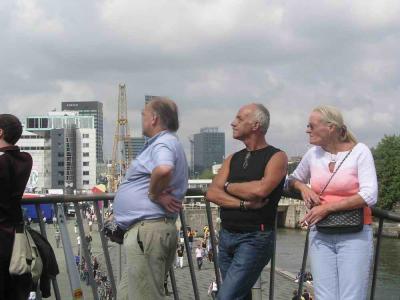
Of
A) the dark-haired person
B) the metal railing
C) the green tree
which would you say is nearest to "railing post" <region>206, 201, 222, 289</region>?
the metal railing

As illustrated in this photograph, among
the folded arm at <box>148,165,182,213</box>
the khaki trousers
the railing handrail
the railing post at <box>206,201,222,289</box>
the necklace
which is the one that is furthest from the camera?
the railing post at <box>206,201,222,289</box>

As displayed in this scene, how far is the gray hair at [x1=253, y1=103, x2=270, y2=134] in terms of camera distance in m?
4.72

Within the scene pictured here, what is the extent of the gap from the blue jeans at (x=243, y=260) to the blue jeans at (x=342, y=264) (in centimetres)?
38

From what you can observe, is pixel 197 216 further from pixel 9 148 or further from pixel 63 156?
pixel 63 156

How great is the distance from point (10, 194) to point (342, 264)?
2368 mm

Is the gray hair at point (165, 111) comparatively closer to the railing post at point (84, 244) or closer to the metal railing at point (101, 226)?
the metal railing at point (101, 226)

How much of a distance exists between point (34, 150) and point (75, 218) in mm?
165842

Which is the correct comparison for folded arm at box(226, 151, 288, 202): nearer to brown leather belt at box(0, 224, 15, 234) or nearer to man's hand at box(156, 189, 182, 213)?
man's hand at box(156, 189, 182, 213)

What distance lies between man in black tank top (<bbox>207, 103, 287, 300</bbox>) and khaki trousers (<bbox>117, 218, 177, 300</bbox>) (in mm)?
470

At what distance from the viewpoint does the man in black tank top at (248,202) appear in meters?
4.55

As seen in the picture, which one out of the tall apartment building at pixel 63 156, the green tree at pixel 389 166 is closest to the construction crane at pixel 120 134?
the tall apartment building at pixel 63 156

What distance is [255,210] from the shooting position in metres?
4.57

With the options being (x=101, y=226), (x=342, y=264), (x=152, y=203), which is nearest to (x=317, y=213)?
(x=342, y=264)

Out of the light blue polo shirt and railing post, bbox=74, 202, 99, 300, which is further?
railing post, bbox=74, 202, 99, 300
